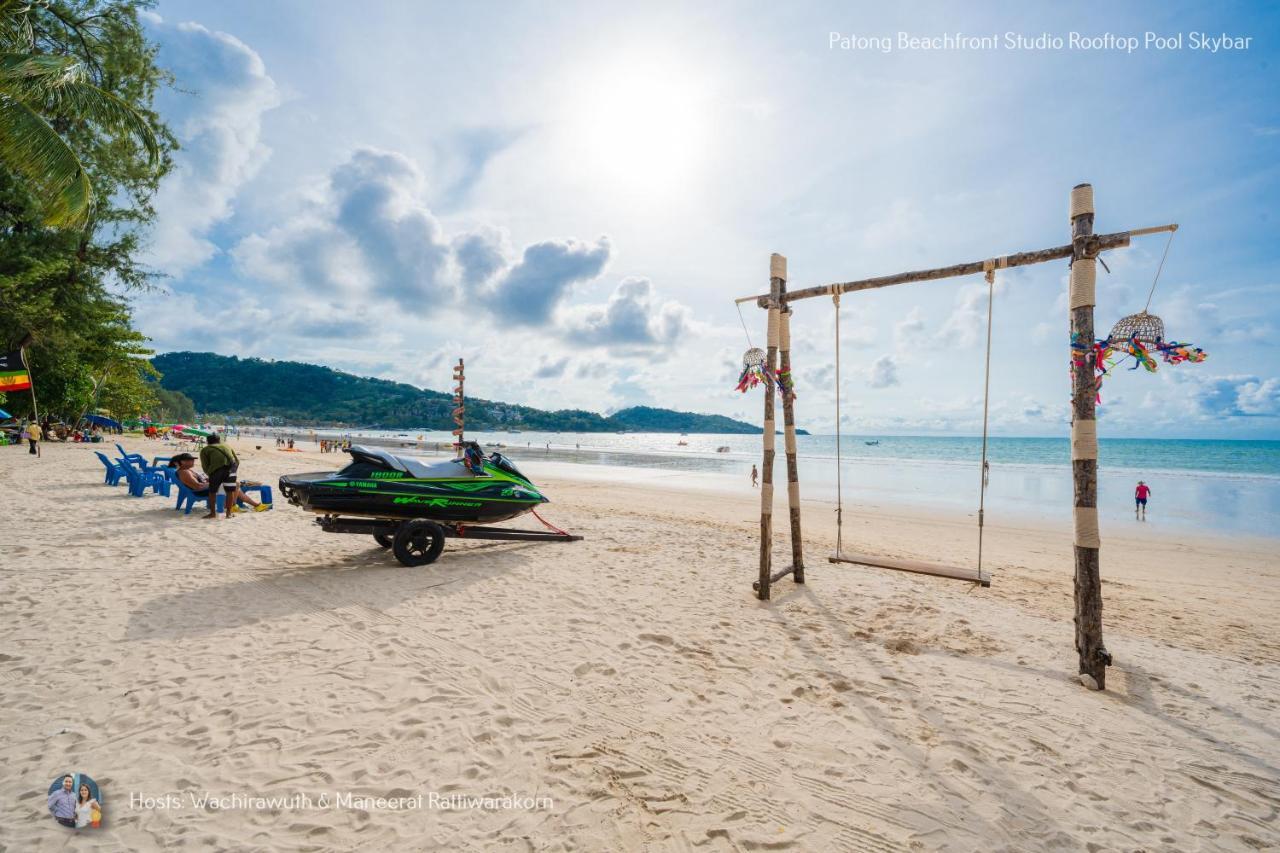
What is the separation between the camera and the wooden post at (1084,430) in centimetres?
463

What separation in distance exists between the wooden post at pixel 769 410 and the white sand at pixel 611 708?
444mm

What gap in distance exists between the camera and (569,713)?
365 cm

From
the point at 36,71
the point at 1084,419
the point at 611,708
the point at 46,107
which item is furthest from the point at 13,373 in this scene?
the point at 1084,419

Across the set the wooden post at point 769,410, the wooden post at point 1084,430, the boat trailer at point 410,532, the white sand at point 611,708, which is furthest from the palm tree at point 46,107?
the wooden post at point 1084,430

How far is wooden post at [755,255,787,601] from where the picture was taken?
6.45 metres

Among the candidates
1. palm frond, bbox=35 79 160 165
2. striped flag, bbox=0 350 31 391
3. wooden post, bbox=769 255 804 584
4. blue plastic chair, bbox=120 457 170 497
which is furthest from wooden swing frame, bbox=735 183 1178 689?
striped flag, bbox=0 350 31 391

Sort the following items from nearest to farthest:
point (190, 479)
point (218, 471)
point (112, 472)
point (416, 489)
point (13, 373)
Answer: point (416, 489)
point (218, 471)
point (190, 479)
point (112, 472)
point (13, 373)

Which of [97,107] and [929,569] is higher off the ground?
[97,107]

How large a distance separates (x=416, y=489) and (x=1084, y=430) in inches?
306

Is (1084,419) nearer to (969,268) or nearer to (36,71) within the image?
(969,268)

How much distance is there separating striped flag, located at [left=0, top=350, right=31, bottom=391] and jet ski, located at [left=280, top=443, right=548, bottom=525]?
79.5ft

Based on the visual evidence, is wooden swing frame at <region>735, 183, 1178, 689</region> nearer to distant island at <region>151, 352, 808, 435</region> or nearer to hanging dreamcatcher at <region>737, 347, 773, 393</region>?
hanging dreamcatcher at <region>737, 347, 773, 393</region>

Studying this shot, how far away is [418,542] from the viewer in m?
7.50

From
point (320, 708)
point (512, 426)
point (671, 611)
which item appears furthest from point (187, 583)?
point (512, 426)
